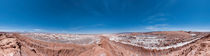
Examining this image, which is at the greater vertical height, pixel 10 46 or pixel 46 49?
pixel 10 46

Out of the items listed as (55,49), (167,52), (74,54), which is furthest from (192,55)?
(55,49)

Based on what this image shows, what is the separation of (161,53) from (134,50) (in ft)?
19.5

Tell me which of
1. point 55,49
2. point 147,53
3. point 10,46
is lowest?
point 147,53

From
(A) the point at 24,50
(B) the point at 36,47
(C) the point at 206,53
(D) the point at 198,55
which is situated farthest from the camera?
(B) the point at 36,47

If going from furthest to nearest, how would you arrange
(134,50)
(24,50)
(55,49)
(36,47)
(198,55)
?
(134,50), (55,49), (36,47), (24,50), (198,55)

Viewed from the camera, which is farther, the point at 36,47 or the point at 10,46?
the point at 36,47

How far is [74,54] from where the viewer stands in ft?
70.8

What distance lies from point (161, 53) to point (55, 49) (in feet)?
76.6

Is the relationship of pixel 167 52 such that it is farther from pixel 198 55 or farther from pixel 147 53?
pixel 198 55

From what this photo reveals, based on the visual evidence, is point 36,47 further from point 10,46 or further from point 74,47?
point 74,47

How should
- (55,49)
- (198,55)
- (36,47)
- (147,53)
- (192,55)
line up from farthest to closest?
(147,53)
(55,49)
(36,47)
(192,55)
(198,55)

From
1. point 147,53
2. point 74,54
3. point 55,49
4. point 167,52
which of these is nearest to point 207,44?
point 167,52

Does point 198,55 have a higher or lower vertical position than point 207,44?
lower

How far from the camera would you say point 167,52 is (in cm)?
2181
